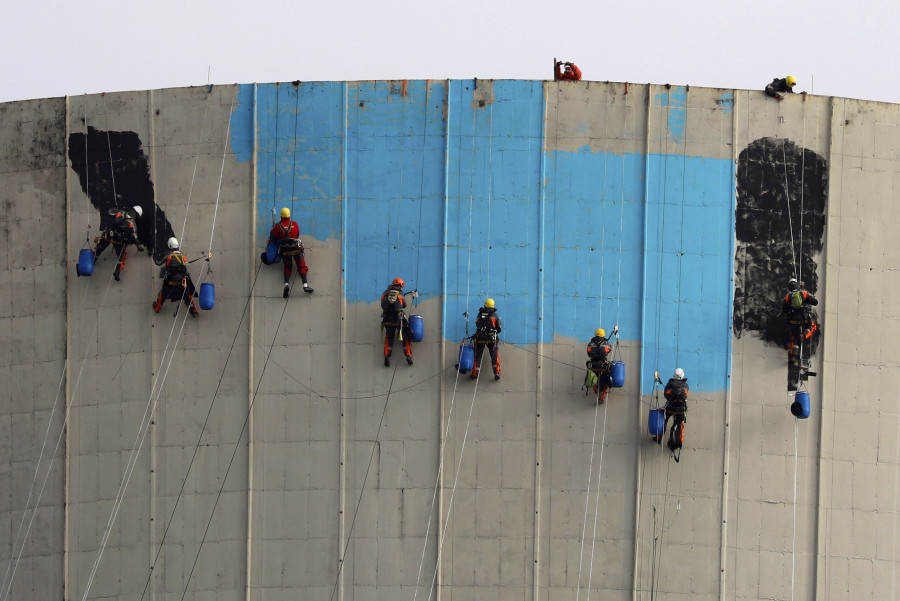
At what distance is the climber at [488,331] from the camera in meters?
39.7

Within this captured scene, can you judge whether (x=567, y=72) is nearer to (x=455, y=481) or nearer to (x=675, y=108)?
(x=675, y=108)

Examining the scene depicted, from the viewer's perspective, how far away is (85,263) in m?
41.0

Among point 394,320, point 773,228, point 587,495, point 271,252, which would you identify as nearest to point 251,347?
point 271,252

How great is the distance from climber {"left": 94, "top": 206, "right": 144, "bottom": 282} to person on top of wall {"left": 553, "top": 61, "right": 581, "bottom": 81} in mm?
11745

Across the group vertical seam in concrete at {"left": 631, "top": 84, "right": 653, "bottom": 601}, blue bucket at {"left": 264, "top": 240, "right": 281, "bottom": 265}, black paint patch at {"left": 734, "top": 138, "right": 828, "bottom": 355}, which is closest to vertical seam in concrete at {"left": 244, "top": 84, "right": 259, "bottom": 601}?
blue bucket at {"left": 264, "top": 240, "right": 281, "bottom": 265}

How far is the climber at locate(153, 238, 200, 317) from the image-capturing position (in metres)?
40.6

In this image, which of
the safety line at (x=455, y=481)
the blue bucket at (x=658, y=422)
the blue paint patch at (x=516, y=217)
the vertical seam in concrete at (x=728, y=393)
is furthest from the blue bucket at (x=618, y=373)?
the safety line at (x=455, y=481)

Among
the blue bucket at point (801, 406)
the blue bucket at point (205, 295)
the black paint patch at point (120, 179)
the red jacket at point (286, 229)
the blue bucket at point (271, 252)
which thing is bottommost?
the blue bucket at point (801, 406)

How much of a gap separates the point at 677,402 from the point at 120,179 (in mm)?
15992

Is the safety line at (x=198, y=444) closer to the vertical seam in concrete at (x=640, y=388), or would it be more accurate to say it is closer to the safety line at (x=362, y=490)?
the safety line at (x=362, y=490)

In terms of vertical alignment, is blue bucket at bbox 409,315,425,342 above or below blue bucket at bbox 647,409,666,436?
above

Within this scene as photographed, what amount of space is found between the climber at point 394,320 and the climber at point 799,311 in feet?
31.7

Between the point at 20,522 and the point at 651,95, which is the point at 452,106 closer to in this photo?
the point at 651,95

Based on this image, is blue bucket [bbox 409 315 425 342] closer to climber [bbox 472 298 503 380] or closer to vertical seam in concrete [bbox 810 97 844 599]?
climber [bbox 472 298 503 380]
